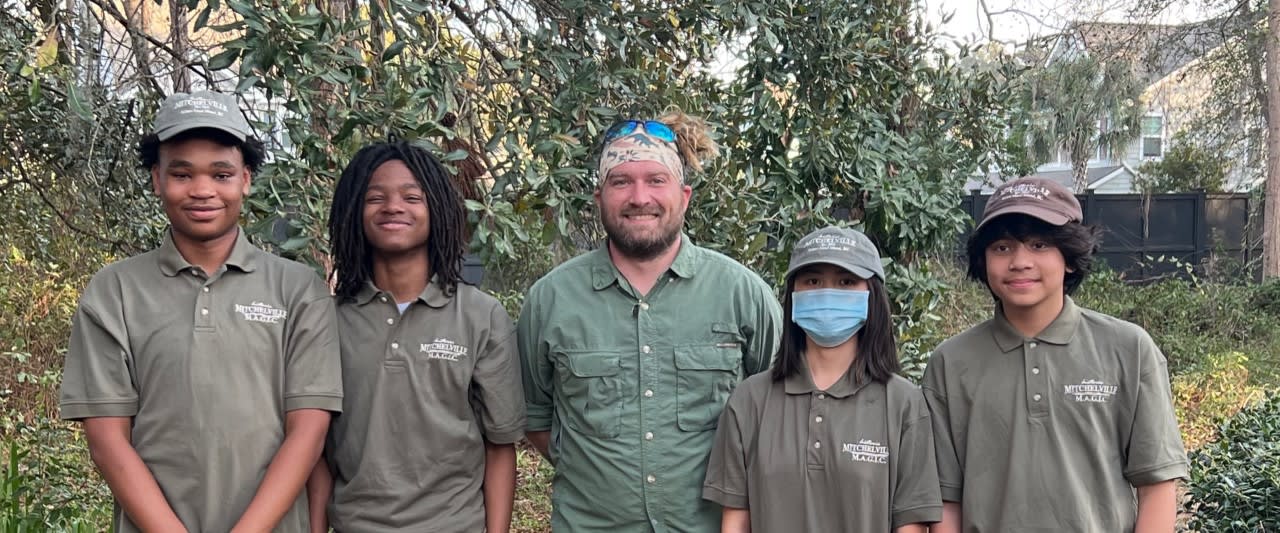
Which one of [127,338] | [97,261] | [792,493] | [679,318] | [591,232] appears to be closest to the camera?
[127,338]

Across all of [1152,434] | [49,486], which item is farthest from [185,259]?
[49,486]

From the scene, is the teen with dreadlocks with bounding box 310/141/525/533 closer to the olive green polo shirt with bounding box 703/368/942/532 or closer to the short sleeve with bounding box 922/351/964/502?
the olive green polo shirt with bounding box 703/368/942/532

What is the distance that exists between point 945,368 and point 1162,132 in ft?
86.6

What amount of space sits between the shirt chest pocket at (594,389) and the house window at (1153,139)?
25.2m

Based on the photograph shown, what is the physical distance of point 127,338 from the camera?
274 centimetres

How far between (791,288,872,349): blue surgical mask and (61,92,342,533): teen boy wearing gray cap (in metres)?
1.26

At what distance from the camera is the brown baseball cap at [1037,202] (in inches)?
114

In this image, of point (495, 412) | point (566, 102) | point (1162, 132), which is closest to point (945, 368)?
point (495, 412)

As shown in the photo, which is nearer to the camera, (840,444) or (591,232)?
(840,444)

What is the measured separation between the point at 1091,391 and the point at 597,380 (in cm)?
131

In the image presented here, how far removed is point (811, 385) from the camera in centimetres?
301

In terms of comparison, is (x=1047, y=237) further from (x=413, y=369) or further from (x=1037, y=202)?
(x=413, y=369)

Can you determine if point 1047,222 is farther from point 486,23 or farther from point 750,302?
point 486,23

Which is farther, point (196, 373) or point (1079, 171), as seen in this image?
point (1079, 171)
